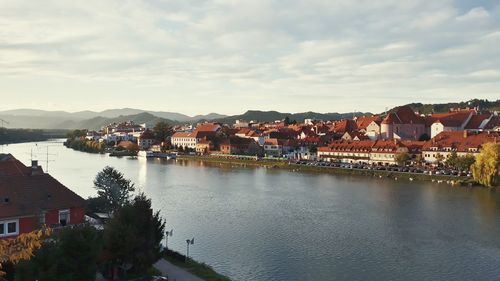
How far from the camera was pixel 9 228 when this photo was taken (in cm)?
872

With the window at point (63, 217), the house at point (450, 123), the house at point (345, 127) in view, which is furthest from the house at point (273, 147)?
the window at point (63, 217)

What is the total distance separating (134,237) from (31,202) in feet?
6.67

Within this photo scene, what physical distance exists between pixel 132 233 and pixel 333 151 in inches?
1237

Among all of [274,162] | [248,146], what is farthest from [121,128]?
[274,162]

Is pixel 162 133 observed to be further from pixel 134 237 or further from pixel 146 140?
pixel 134 237

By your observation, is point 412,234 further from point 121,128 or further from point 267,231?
point 121,128

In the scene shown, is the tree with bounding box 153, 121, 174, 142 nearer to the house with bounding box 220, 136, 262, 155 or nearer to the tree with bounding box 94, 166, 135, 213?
the house with bounding box 220, 136, 262, 155

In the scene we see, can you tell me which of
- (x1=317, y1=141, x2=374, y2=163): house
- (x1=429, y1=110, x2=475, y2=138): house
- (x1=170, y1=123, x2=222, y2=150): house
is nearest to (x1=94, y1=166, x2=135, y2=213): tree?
(x1=317, y1=141, x2=374, y2=163): house

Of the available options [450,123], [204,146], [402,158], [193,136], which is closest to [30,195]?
[402,158]

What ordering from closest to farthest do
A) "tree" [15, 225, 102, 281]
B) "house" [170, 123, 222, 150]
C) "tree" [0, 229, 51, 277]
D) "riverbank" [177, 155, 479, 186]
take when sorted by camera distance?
"tree" [0, 229, 51, 277], "tree" [15, 225, 102, 281], "riverbank" [177, 155, 479, 186], "house" [170, 123, 222, 150]

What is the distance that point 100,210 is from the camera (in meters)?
13.4

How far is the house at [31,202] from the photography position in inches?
345

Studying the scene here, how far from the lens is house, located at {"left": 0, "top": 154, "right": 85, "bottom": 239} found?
8773mm

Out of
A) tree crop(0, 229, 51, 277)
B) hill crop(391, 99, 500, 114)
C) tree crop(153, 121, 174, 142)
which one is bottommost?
tree crop(0, 229, 51, 277)
